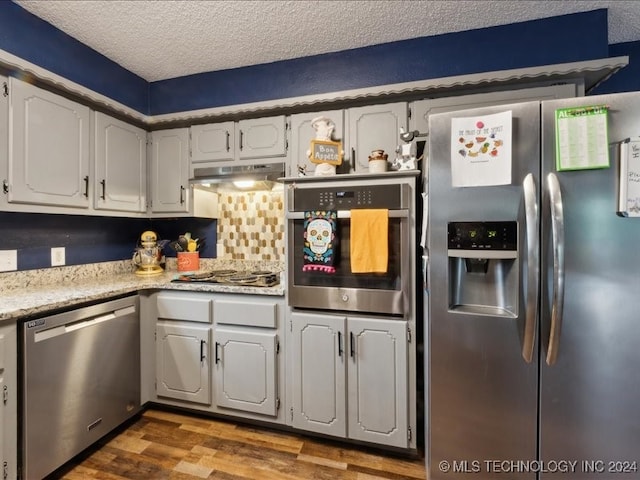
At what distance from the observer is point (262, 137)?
2.23 meters

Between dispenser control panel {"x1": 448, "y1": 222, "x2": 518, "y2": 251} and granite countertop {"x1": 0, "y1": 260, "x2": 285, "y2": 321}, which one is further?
granite countertop {"x1": 0, "y1": 260, "x2": 285, "y2": 321}

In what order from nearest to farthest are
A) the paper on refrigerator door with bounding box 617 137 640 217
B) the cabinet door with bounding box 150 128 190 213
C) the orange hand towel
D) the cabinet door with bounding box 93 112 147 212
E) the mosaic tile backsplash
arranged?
the paper on refrigerator door with bounding box 617 137 640 217
the orange hand towel
the cabinet door with bounding box 93 112 147 212
the cabinet door with bounding box 150 128 190 213
the mosaic tile backsplash

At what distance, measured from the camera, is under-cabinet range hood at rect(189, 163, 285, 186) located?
2176 mm

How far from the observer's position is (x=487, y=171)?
121cm

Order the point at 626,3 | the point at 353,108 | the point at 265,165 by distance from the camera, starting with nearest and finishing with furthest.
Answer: the point at 626,3 → the point at 353,108 → the point at 265,165

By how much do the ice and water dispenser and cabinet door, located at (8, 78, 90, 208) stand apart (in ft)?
7.29

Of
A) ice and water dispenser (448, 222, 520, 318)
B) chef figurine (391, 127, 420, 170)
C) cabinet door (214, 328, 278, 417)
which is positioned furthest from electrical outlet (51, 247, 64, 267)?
ice and water dispenser (448, 222, 520, 318)

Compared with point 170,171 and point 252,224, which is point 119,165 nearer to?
point 170,171

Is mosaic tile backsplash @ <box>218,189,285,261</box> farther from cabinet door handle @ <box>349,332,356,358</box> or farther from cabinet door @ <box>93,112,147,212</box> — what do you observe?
cabinet door handle @ <box>349,332,356,358</box>

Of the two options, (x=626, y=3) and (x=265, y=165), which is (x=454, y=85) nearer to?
(x=626, y=3)

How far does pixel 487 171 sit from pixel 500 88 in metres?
0.98

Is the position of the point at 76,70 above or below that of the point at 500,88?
above

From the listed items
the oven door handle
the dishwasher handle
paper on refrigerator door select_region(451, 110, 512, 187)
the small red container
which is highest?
paper on refrigerator door select_region(451, 110, 512, 187)

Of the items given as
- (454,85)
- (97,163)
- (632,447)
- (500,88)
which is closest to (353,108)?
(454,85)
